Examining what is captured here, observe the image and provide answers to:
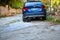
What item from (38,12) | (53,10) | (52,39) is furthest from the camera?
(53,10)

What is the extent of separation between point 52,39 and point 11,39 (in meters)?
1.84

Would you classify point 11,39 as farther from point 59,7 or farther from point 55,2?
point 59,7

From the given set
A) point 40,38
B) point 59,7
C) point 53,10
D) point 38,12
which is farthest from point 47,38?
point 59,7

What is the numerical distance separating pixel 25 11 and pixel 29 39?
31.0 ft

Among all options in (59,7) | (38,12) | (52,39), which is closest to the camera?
(52,39)

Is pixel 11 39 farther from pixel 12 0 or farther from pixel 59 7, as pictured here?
pixel 12 0

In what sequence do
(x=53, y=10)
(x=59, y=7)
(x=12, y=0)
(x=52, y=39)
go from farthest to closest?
(x=12, y=0) → (x=59, y=7) → (x=53, y=10) → (x=52, y=39)

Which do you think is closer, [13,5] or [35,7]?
[35,7]

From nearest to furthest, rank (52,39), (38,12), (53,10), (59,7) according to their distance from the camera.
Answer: (52,39), (38,12), (53,10), (59,7)

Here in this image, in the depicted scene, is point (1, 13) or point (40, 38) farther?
point (1, 13)

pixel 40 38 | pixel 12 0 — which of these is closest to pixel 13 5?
pixel 12 0

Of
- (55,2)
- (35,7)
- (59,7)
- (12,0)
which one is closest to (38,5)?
(35,7)

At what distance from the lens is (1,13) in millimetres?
27750

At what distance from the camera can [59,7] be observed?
104ft
